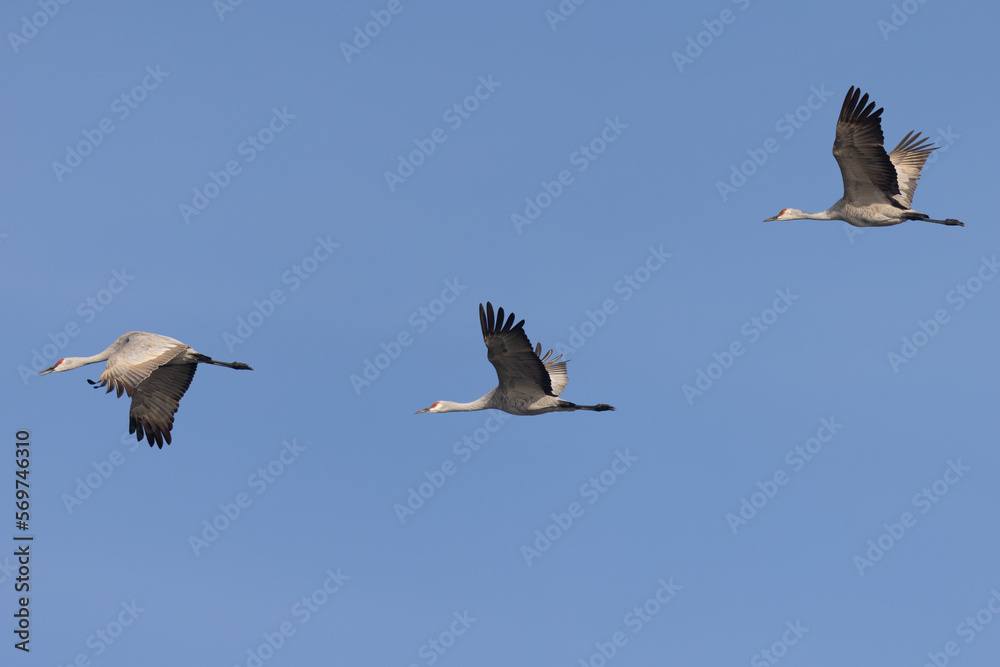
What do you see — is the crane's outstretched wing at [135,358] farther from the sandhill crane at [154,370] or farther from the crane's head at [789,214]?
the crane's head at [789,214]

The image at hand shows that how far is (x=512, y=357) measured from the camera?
2447 centimetres

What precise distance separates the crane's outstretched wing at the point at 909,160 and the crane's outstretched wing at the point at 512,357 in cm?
1272

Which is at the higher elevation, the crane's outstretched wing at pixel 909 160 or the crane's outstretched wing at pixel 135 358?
the crane's outstretched wing at pixel 909 160

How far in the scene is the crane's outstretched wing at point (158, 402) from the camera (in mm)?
27016

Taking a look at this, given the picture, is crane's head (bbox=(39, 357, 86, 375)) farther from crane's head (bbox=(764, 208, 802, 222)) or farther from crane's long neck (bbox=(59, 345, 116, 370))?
crane's head (bbox=(764, 208, 802, 222))

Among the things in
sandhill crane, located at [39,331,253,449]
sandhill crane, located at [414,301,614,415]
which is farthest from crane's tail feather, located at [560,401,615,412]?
sandhill crane, located at [39,331,253,449]

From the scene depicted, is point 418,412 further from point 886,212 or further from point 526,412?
point 886,212

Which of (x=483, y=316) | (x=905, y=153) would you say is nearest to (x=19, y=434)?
(x=483, y=316)

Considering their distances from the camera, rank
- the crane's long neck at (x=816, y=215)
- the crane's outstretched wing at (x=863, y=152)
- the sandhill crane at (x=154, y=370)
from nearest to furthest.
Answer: the sandhill crane at (x=154, y=370) < the crane's outstretched wing at (x=863, y=152) < the crane's long neck at (x=816, y=215)

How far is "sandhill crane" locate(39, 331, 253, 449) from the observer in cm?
2544

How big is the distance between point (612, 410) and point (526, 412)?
194cm

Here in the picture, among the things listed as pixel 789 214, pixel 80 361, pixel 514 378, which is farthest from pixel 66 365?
pixel 789 214

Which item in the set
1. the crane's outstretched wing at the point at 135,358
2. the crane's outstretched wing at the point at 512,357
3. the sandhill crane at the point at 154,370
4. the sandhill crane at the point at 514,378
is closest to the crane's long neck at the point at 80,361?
the sandhill crane at the point at 154,370

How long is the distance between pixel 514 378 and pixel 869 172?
34.9 feet
